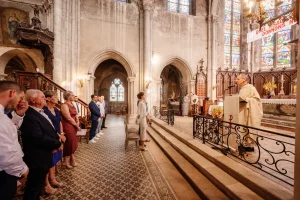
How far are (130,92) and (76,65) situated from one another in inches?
167

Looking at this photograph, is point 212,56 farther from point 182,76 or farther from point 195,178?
point 195,178

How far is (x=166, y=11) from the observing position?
1302 cm

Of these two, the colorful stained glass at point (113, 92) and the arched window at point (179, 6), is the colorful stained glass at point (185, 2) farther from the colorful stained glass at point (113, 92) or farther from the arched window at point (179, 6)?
the colorful stained glass at point (113, 92)

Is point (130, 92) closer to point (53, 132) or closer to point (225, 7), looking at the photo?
point (53, 132)

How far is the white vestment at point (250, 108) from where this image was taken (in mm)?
3820

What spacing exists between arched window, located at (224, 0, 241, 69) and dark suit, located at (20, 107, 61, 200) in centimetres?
1542

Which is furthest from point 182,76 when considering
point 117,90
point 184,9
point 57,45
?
point 57,45

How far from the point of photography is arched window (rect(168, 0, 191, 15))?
13.6 meters

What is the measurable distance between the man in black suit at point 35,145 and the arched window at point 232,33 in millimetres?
15380

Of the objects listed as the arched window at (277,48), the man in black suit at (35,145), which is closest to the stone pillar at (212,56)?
the arched window at (277,48)

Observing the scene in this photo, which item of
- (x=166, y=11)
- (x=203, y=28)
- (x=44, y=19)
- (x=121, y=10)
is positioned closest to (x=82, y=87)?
(x=44, y=19)

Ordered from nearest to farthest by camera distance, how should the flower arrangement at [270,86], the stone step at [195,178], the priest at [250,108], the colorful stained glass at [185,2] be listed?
the stone step at [195,178]
the priest at [250,108]
the flower arrangement at [270,86]
the colorful stained glass at [185,2]

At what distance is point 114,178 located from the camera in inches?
136

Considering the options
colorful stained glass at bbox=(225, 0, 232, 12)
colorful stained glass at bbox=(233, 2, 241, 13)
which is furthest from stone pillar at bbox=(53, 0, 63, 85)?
colorful stained glass at bbox=(233, 2, 241, 13)
